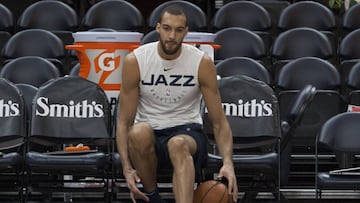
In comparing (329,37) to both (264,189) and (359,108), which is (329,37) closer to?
(359,108)

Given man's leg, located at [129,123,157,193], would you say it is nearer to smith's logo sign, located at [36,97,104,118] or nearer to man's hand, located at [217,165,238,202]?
man's hand, located at [217,165,238,202]

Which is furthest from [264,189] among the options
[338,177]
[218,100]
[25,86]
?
[25,86]

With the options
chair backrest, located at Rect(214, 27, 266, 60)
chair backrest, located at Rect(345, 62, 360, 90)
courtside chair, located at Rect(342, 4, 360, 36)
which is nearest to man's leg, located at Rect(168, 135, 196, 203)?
chair backrest, located at Rect(345, 62, 360, 90)

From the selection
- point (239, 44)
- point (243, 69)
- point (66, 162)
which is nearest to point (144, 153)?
point (66, 162)

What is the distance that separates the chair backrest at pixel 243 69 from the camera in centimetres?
862

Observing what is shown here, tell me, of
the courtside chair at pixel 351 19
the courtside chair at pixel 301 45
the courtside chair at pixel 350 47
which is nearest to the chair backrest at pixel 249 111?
the courtside chair at pixel 301 45

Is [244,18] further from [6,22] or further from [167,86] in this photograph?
[167,86]

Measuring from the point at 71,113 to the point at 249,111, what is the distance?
1310 millimetres

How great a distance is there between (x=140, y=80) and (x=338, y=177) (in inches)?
65.9

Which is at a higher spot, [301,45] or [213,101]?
[213,101]

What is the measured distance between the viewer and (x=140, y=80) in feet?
21.8

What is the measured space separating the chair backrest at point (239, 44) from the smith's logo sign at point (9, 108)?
2584mm

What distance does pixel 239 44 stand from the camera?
9.62 metres

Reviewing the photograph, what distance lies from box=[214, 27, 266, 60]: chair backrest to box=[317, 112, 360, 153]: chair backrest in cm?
202
